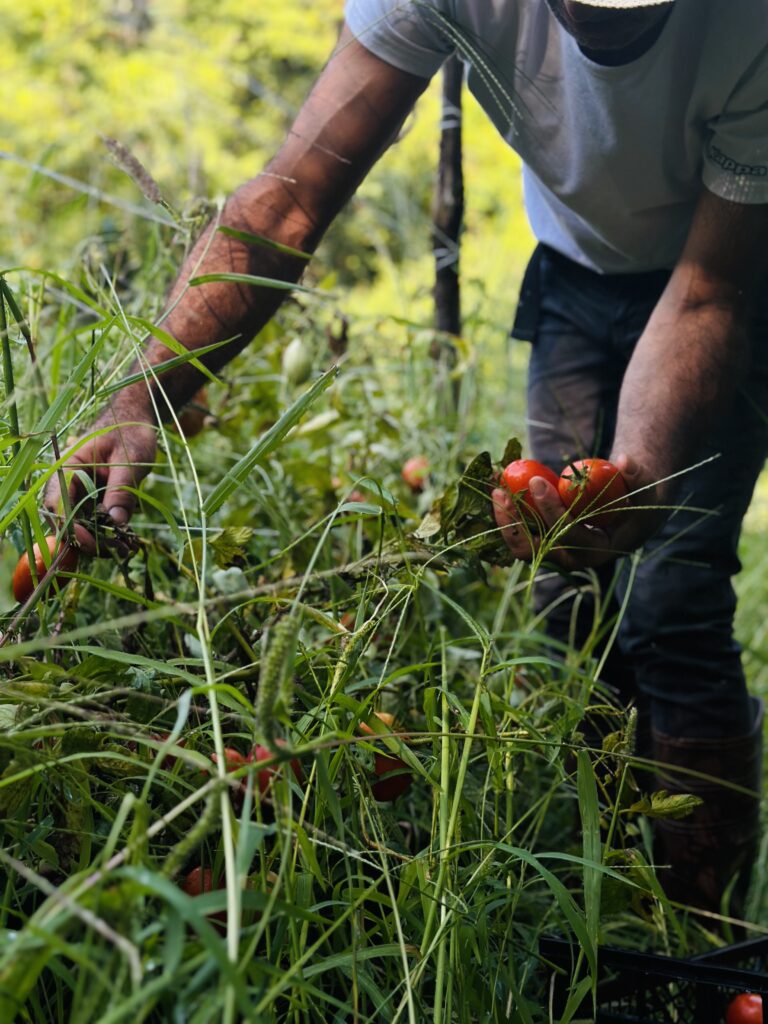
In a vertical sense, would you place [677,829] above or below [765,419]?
below

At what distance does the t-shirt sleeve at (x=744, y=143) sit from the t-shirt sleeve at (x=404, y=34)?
1.15ft

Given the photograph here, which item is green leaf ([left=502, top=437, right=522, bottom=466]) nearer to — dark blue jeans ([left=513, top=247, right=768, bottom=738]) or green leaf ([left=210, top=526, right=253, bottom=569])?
green leaf ([left=210, top=526, right=253, bottom=569])

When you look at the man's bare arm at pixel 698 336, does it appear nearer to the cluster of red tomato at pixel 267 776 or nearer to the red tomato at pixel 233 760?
the cluster of red tomato at pixel 267 776

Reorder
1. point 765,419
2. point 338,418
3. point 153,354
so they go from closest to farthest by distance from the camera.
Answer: point 153,354
point 765,419
point 338,418

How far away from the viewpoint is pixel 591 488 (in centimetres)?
102

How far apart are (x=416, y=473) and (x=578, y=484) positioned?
2.79 ft

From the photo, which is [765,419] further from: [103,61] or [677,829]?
[103,61]

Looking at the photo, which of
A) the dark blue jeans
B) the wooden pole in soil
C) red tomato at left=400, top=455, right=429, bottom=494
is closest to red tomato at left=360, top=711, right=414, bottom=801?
the dark blue jeans

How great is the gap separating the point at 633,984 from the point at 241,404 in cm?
121

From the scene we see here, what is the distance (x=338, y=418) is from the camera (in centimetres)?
181

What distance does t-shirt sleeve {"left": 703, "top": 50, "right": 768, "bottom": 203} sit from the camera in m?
1.20

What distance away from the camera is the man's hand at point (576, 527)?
3.29 ft

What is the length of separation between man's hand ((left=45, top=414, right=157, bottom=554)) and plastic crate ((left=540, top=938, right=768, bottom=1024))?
0.58 meters

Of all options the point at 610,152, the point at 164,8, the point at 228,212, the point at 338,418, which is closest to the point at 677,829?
the point at 338,418
